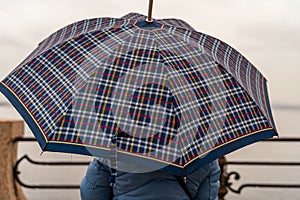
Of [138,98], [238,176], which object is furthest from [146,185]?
[238,176]

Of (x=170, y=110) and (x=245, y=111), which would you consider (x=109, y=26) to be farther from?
(x=245, y=111)

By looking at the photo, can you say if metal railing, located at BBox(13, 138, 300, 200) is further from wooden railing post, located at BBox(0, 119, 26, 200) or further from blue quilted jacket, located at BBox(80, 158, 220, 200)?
blue quilted jacket, located at BBox(80, 158, 220, 200)

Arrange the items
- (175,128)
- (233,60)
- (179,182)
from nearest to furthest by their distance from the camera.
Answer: (175,128) < (179,182) < (233,60)

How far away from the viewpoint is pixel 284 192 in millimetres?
7461

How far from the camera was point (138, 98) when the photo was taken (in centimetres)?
243

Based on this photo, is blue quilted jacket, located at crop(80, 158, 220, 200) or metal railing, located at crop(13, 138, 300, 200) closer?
blue quilted jacket, located at crop(80, 158, 220, 200)

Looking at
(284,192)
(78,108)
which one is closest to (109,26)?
(78,108)

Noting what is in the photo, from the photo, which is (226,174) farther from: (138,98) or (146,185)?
(138,98)

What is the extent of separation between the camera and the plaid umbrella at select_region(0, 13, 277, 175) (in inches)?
94.0

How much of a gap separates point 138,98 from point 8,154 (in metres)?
3.38

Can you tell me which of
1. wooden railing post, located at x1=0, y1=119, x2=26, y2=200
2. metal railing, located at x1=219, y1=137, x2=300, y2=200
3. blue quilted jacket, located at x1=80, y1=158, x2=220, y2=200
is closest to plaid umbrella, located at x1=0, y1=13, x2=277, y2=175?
blue quilted jacket, located at x1=80, y1=158, x2=220, y2=200

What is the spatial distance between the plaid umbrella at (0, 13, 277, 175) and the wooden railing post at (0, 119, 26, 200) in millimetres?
2743

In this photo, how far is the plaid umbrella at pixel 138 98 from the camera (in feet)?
7.83

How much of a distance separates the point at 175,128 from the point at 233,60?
26.9 inches
